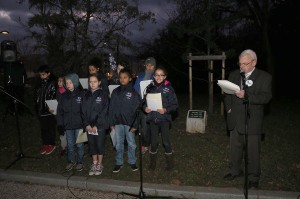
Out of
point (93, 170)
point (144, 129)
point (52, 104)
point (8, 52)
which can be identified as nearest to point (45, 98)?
point (52, 104)

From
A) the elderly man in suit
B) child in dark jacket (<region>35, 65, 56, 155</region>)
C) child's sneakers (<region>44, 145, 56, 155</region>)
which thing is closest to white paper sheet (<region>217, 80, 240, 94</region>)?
the elderly man in suit

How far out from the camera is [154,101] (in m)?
5.16

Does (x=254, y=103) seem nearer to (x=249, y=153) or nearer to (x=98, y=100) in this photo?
(x=249, y=153)

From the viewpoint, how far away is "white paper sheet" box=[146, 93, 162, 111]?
16.8ft

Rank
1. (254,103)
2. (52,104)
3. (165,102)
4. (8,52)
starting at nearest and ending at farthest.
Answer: (254,103) < (165,102) < (52,104) < (8,52)

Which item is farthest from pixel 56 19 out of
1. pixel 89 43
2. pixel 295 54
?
pixel 295 54

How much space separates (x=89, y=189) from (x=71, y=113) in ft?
4.67

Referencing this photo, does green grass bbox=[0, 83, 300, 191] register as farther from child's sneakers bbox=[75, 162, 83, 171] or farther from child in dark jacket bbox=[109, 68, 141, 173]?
child in dark jacket bbox=[109, 68, 141, 173]

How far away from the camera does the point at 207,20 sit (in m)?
9.67

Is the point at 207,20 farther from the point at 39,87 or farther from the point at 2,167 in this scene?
the point at 2,167

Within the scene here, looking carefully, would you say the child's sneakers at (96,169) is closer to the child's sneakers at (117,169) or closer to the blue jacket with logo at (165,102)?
the child's sneakers at (117,169)

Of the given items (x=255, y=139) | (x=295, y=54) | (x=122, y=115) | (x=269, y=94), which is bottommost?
(x=255, y=139)

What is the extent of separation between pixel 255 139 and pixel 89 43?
10.6 m

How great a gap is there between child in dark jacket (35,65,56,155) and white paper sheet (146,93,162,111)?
2454mm
